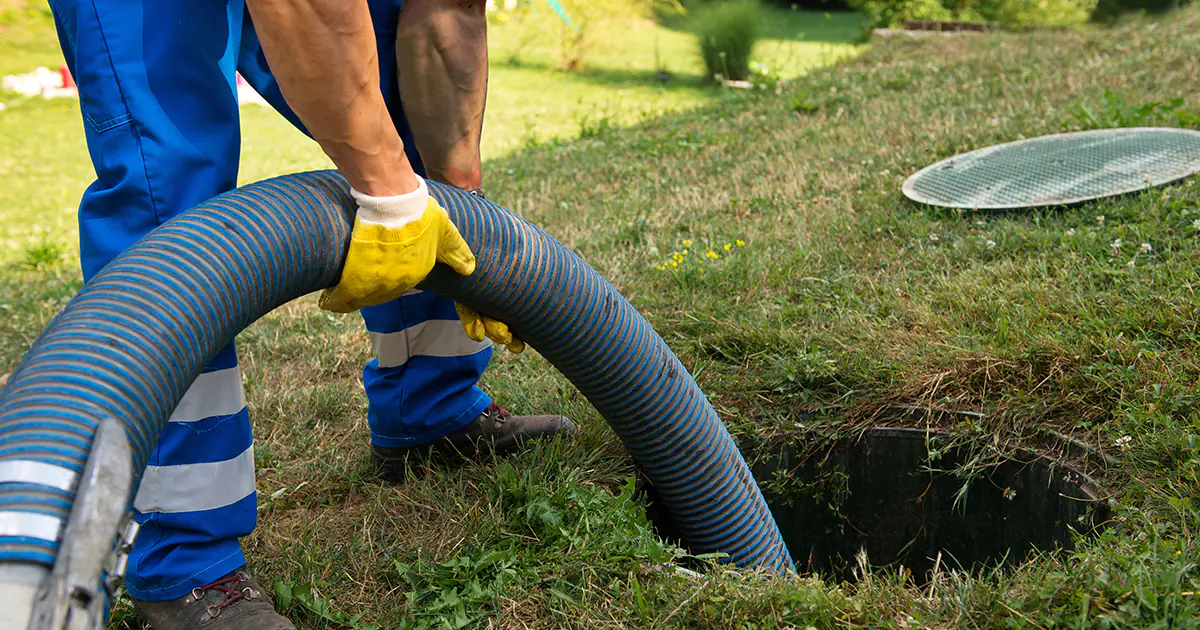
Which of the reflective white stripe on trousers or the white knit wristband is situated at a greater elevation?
the white knit wristband

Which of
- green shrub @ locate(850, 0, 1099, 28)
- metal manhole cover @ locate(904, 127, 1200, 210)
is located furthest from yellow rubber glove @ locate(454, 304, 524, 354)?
green shrub @ locate(850, 0, 1099, 28)

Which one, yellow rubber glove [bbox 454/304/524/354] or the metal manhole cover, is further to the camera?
the metal manhole cover

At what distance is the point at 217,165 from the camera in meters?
1.74

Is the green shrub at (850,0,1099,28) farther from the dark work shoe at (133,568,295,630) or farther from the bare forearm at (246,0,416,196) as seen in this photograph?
the dark work shoe at (133,568,295,630)

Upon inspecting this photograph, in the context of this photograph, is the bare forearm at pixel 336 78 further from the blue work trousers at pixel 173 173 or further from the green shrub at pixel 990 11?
the green shrub at pixel 990 11

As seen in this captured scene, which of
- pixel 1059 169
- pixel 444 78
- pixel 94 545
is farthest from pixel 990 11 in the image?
pixel 94 545

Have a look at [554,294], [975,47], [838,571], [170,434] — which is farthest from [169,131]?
[975,47]

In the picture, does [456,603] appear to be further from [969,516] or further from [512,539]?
[969,516]

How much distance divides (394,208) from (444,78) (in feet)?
2.08

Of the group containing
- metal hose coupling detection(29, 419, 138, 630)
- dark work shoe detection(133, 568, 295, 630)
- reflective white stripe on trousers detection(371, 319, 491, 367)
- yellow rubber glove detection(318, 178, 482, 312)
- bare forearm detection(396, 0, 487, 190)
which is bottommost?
dark work shoe detection(133, 568, 295, 630)

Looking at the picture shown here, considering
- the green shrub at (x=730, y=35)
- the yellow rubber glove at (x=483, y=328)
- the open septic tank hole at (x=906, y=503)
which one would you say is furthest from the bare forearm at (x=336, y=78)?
the green shrub at (x=730, y=35)

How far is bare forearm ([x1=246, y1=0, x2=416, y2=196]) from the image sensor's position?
144cm

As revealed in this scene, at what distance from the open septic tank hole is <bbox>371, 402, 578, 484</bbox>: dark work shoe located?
323 mm

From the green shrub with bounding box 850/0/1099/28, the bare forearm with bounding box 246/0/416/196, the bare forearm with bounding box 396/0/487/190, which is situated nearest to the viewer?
the bare forearm with bounding box 246/0/416/196
